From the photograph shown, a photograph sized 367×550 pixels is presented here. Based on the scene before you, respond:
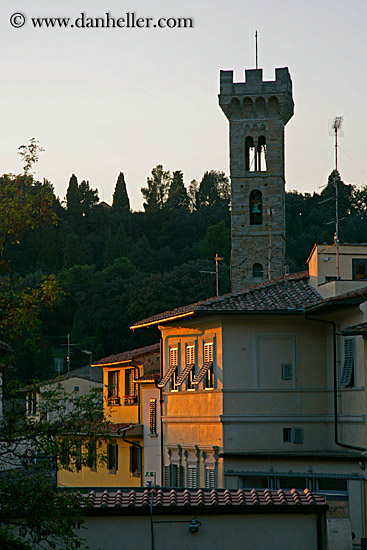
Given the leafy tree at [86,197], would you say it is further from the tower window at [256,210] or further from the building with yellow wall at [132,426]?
the building with yellow wall at [132,426]

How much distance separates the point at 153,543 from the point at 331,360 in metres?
9.96

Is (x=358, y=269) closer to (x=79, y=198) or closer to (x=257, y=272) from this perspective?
(x=257, y=272)

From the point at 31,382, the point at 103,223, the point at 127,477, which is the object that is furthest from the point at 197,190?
the point at 31,382

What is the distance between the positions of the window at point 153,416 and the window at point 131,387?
2357 millimetres

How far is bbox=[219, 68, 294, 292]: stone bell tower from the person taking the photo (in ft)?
175

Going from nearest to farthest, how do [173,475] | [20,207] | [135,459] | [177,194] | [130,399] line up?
[20,207], [173,475], [135,459], [130,399], [177,194]

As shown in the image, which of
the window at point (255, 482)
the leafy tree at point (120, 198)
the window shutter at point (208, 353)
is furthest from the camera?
the leafy tree at point (120, 198)

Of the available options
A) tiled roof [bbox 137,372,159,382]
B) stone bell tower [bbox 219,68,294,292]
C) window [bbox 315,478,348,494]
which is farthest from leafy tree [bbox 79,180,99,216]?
window [bbox 315,478,348,494]

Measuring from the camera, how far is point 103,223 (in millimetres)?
136375

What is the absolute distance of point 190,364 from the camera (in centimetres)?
2750

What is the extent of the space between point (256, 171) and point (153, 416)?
83.9 ft

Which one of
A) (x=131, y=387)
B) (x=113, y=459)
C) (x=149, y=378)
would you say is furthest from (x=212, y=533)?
(x=113, y=459)

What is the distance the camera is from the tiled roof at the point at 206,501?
1575cm

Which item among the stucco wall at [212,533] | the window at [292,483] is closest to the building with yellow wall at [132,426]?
the window at [292,483]
